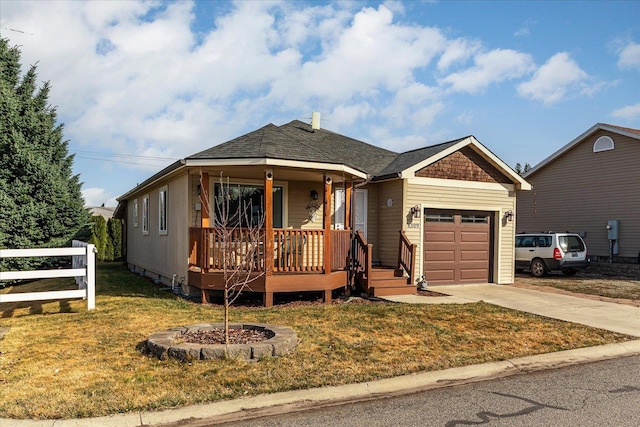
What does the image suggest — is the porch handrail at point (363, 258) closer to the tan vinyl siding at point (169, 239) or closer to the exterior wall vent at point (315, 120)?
the tan vinyl siding at point (169, 239)

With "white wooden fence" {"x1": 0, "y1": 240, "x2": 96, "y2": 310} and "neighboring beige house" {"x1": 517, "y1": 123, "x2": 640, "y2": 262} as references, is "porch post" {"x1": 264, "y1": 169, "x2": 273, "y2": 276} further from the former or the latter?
"neighboring beige house" {"x1": 517, "y1": 123, "x2": 640, "y2": 262}

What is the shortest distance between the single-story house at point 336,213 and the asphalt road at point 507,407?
509cm

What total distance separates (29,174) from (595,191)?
21079 mm

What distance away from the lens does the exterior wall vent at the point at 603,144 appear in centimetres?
1858

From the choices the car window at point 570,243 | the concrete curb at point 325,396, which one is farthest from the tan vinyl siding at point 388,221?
the car window at point 570,243

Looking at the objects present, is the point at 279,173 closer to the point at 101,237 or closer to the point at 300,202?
the point at 300,202

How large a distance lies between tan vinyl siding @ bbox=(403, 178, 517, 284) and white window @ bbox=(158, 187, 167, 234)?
655cm

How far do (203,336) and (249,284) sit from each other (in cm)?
328

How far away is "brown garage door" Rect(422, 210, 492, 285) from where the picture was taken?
13.3 m

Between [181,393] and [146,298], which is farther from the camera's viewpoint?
[146,298]

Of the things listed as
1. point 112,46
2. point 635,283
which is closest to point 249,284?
point 112,46

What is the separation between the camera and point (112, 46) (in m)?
14.2

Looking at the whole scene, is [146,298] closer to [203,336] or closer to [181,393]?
[203,336]

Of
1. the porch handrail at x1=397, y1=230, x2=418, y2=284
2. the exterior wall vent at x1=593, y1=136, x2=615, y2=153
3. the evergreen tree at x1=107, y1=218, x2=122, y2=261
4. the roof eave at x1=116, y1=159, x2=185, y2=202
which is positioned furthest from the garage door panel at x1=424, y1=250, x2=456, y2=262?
the evergreen tree at x1=107, y1=218, x2=122, y2=261
